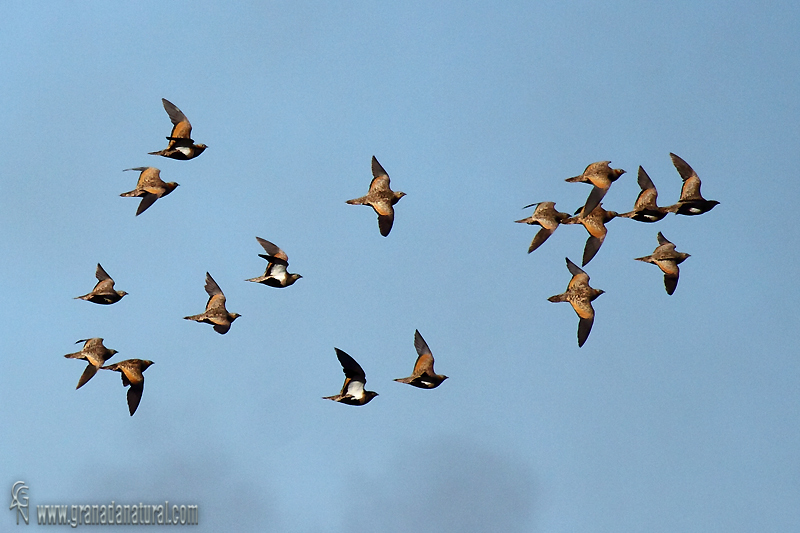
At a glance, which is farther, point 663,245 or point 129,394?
point 663,245

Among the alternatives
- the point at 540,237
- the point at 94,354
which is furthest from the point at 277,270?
the point at 540,237

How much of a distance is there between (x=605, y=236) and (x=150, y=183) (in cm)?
2133

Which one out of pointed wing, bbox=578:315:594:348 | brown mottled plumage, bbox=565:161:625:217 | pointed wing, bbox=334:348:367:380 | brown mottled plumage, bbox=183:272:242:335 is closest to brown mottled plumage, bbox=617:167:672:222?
brown mottled plumage, bbox=565:161:625:217

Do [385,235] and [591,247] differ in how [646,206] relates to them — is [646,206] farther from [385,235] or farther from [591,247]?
[385,235]

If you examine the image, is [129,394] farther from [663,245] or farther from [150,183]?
[663,245]

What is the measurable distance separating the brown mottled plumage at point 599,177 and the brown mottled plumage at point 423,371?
996cm

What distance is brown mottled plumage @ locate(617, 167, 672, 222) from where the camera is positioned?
85750 mm

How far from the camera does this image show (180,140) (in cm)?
8331

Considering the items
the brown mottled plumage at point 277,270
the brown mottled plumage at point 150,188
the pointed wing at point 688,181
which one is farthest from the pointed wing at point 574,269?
the brown mottled plumage at point 150,188

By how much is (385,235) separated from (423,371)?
20.9ft

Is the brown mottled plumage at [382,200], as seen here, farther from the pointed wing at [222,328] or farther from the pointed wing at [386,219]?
the pointed wing at [222,328]

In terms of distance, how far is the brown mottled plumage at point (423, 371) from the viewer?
268 ft

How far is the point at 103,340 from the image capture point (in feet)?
275

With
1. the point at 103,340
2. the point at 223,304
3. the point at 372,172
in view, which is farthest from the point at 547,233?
the point at 103,340
